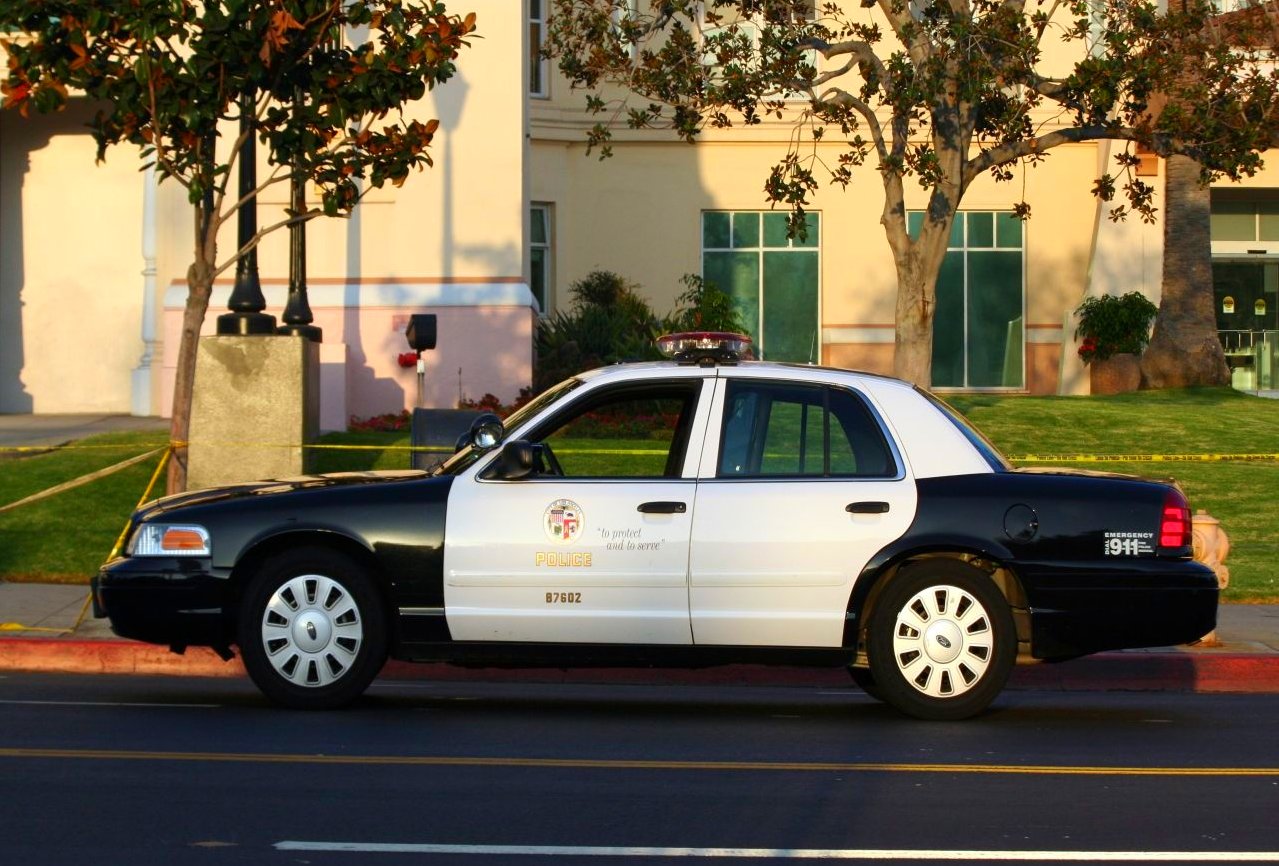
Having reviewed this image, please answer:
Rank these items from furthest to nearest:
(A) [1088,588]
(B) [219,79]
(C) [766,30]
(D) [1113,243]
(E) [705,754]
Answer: (D) [1113,243], (C) [766,30], (B) [219,79], (A) [1088,588], (E) [705,754]

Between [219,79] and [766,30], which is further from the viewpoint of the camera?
[766,30]

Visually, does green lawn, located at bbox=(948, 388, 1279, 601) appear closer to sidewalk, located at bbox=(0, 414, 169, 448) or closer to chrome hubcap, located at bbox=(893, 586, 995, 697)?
chrome hubcap, located at bbox=(893, 586, 995, 697)

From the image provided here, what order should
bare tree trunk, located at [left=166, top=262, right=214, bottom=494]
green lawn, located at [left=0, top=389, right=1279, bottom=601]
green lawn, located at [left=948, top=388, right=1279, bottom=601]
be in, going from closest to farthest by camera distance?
bare tree trunk, located at [left=166, top=262, right=214, bottom=494] < green lawn, located at [left=0, top=389, right=1279, bottom=601] < green lawn, located at [left=948, top=388, right=1279, bottom=601]

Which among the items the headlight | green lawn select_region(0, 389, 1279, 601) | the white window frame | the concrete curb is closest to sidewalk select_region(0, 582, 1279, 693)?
the concrete curb

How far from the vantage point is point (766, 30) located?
1698 centimetres

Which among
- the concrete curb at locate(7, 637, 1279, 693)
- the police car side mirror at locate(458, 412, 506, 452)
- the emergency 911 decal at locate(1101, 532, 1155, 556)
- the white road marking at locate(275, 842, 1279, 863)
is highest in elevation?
the police car side mirror at locate(458, 412, 506, 452)

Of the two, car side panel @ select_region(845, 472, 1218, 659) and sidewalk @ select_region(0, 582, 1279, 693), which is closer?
car side panel @ select_region(845, 472, 1218, 659)

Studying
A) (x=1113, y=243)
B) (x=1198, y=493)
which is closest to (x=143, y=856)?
(x=1198, y=493)

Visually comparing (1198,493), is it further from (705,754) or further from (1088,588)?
(705,754)

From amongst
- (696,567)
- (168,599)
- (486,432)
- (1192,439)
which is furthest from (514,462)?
(1192,439)

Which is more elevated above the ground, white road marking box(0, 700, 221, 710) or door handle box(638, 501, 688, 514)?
door handle box(638, 501, 688, 514)

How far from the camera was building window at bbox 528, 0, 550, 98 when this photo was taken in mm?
29562

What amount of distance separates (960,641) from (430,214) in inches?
601

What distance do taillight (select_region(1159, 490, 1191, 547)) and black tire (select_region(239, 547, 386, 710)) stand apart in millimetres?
3812
